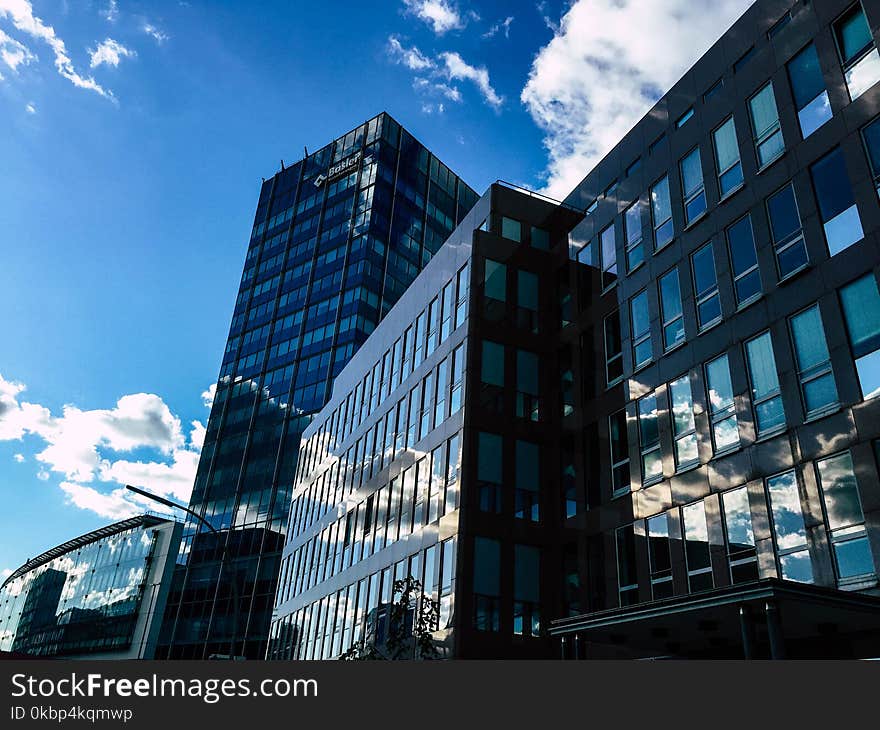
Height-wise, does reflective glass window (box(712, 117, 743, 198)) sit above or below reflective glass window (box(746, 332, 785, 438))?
above

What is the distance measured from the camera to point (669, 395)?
22125 mm

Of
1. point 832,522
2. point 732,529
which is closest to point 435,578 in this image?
point 732,529

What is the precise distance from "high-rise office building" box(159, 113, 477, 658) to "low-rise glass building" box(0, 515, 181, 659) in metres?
2.79

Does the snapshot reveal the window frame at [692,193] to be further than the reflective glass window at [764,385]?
Yes

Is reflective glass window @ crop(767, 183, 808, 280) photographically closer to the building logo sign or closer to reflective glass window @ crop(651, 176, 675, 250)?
reflective glass window @ crop(651, 176, 675, 250)

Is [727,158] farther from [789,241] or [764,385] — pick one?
[764,385]

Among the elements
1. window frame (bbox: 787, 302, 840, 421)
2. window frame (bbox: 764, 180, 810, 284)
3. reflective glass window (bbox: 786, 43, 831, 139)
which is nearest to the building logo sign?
reflective glass window (bbox: 786, 43, 831, 139)

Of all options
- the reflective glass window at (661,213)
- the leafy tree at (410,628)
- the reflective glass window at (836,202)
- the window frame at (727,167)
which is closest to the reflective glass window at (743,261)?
the window frame at (727,167)

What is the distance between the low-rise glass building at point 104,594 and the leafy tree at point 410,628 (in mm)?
61381

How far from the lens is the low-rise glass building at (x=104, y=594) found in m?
82.1

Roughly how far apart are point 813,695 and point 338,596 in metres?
30.0

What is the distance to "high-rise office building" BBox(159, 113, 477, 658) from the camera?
77.0 meters

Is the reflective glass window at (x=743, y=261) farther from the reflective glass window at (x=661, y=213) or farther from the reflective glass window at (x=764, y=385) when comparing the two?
the reflective glass window at (x=661, y=213)

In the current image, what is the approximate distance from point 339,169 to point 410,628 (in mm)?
78223
